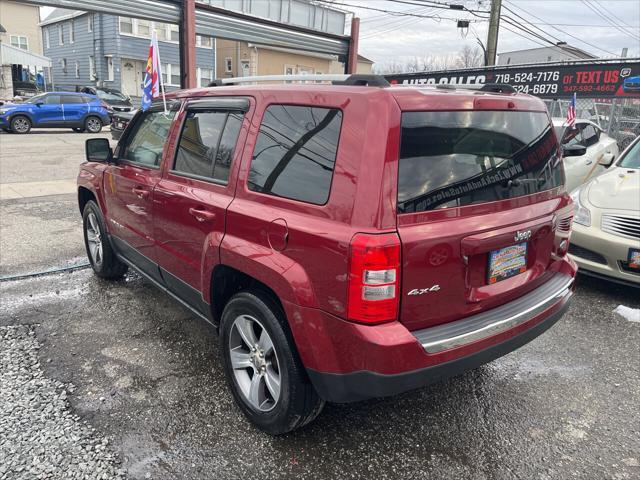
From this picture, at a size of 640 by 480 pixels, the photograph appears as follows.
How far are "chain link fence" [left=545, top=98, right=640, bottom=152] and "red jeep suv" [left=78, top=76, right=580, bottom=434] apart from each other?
1109cm

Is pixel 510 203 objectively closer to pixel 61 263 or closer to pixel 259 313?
pixel 259 313

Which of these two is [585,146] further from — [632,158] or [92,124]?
[92,124]

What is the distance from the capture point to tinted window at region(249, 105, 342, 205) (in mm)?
2357

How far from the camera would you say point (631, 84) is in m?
11.2

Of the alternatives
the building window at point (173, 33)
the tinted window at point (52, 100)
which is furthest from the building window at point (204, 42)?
the tinted window at point (52, 100)

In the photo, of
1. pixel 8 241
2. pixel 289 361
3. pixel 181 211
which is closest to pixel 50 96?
pixel 8 241

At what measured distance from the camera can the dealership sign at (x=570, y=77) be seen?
37.2 feet

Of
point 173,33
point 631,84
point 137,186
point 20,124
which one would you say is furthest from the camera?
point 173,33

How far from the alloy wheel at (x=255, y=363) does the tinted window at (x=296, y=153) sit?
753mm

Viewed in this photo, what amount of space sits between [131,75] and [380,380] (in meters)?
33.2

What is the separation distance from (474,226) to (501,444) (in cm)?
127

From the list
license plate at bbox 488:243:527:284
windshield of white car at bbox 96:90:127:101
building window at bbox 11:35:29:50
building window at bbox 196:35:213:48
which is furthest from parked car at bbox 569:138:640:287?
building window at bbox 11:35:29:50

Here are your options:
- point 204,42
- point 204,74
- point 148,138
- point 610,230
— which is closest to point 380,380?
point 148,138

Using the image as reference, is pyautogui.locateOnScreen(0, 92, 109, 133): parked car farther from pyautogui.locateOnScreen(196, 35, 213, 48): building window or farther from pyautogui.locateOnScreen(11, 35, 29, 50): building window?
pyautogui.locateOnScreen(11, 35, 29, 50): building window
